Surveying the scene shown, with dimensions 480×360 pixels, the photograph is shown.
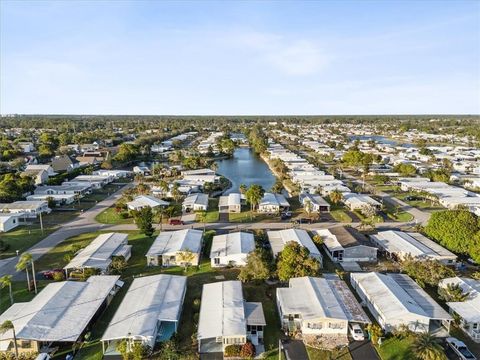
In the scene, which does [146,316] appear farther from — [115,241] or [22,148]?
[22,148]

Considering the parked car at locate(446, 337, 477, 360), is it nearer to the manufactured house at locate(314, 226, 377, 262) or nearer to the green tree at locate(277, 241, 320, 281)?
the green tree at locate(277, 241, 320, 281)

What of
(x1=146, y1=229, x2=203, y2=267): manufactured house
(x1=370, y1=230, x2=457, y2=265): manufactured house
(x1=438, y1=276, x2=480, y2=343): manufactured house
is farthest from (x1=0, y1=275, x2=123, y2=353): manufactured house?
(x1=370, y1=230, x2=457, y2=265): manufactured house

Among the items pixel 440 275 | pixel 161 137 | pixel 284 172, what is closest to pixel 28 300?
pixel 440 275

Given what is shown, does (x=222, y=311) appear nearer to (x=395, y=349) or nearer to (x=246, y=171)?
(x=395, y=349)

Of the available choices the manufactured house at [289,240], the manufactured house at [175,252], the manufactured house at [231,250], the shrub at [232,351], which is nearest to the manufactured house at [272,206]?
the manufactured house at [289,240]

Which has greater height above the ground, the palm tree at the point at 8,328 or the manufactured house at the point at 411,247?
the palm tree at the point at 8,328

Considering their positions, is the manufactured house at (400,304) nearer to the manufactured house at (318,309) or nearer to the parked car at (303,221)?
the manufactured house at (318,309)
